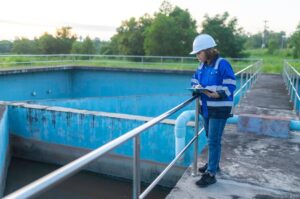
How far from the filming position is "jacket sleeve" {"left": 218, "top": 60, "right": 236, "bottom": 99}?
2.94m

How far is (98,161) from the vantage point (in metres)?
8.43

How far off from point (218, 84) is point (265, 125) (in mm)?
2495

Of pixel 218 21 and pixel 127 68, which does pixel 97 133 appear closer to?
pixel 127 68

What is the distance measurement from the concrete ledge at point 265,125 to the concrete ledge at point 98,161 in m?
2.61

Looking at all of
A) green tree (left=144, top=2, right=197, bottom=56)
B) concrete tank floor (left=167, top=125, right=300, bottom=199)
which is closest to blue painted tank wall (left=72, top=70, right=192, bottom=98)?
concrete tank floor (left=167, top=125, right=300, bottom=199)

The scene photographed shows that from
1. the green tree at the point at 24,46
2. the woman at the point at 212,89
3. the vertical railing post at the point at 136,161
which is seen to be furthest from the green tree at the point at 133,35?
the vertical railing post at the point at 136,161

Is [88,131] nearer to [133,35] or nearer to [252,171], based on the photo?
[252,171]

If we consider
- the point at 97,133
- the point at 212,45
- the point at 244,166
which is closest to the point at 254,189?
the point at 244,166

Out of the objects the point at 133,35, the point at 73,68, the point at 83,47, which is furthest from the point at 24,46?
the point at 73,68

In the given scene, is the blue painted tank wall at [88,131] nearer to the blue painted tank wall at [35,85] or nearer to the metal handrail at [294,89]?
the metal handrail at [294,89]

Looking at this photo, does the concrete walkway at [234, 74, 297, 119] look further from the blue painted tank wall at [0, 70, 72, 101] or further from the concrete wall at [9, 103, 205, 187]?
the blue painted tank wall at [0, 70, 72, 101]

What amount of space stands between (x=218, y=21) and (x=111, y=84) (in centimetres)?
2212

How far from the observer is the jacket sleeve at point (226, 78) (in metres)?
2.94

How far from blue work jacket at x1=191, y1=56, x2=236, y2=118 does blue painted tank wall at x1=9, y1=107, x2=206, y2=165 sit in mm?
3842
